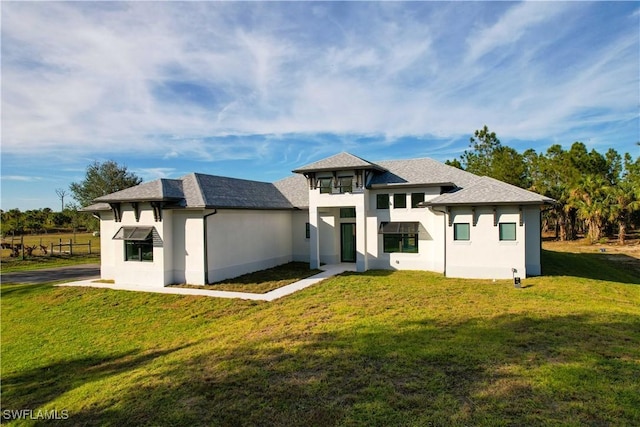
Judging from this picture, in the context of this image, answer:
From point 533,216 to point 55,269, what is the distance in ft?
111

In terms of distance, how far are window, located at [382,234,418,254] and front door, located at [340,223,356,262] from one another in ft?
10.4

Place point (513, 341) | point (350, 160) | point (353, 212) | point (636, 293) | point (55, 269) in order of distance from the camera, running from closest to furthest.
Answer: point (513, 341) < point (636, 293) < point (350, 160) < point (353, 212) < point (55, 269)

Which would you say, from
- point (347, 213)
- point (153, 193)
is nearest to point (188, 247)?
point (153, 193)

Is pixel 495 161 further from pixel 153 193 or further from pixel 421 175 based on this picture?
pixel 153 193

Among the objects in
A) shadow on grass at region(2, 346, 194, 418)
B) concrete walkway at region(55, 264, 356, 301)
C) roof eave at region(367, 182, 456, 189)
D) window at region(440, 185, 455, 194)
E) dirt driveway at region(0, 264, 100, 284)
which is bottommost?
shadow on grass at region(2, 346, 194, 418)

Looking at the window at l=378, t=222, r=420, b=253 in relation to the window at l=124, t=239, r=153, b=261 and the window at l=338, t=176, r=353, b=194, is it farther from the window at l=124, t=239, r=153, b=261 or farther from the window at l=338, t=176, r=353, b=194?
the window at l=124, t=239, r=153, b=261

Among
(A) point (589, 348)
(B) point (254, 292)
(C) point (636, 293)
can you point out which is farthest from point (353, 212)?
(A) point (589, 348)

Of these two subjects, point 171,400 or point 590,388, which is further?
point 171,400

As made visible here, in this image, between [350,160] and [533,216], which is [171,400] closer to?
[350,160]

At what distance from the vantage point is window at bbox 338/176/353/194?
2142 cm

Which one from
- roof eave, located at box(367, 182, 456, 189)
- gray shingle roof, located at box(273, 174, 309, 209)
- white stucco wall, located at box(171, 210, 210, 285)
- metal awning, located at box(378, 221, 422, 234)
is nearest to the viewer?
white stucco wall, located at box(171, 210, 210, 285)

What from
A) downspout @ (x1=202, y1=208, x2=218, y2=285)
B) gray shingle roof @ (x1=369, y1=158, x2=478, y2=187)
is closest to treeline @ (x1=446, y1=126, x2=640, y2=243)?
gray shingle roof @ (x1=369, y1=158, x2=478, y2=187)

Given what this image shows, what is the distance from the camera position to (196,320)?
521 inches

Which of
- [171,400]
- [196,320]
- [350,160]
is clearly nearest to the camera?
[171,400]
